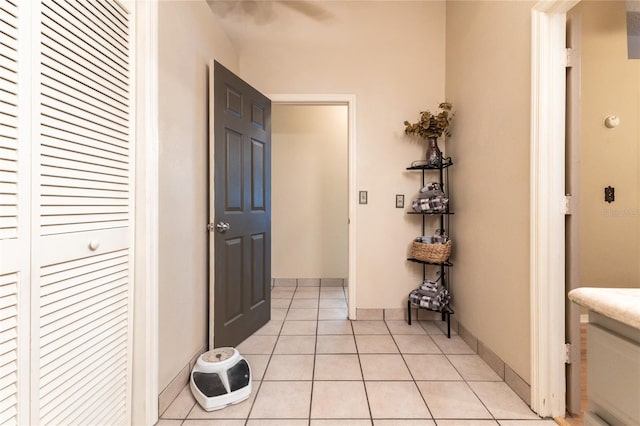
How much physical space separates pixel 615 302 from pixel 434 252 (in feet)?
5.66

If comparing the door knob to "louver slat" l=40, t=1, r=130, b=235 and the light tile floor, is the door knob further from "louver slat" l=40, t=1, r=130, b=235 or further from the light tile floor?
the light tile floor

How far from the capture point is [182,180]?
5.51 feet

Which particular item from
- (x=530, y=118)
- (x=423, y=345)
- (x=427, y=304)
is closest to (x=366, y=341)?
(x=423, y=345)

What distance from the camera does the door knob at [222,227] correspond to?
6.46 ft

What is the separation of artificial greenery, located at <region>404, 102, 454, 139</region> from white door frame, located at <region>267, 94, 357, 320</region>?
0.50 m

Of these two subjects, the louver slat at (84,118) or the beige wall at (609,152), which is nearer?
the louver slat at (84,118)

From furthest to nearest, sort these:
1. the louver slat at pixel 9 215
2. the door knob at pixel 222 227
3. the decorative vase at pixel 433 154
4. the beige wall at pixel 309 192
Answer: the beige wall at pixel 309 192, the decorative vase at pixel 433 154, the door knob at pixel 222 227, the louver slat at pixel 9 215

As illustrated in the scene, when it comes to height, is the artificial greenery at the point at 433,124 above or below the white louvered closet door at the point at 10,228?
above

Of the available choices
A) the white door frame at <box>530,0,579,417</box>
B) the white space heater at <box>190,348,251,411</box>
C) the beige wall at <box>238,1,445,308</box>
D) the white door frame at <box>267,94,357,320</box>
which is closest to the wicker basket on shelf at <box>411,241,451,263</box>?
the beige wall at <box>238,1,445,308</box>

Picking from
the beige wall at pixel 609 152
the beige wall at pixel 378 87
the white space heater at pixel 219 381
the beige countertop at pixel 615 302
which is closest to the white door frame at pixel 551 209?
the beige countertop at pixel 615 302

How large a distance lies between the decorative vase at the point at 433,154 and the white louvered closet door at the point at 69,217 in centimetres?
216

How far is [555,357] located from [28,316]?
217cm

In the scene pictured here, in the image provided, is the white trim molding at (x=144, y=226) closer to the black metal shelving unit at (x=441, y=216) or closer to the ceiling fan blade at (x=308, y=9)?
the ceiling fan blade at (x=308, y=9)

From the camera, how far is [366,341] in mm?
2252
